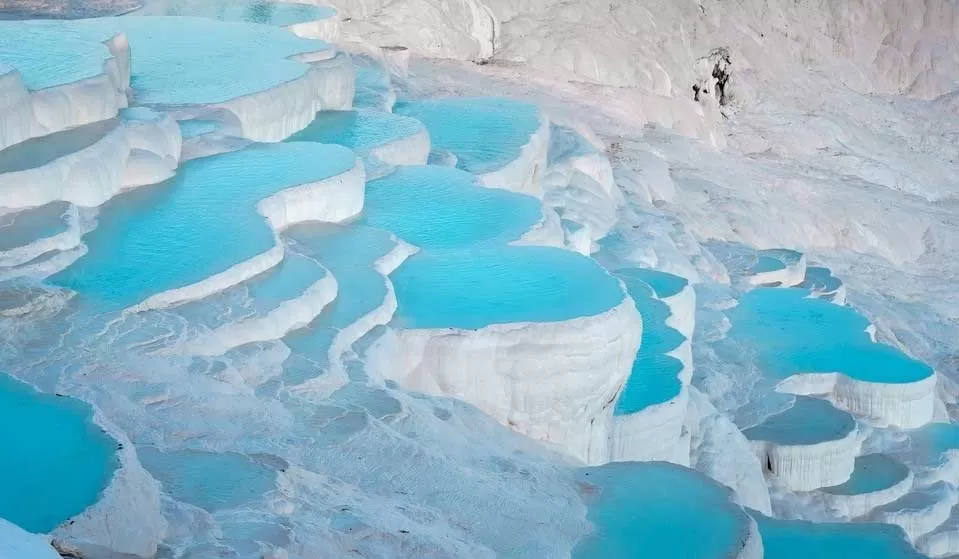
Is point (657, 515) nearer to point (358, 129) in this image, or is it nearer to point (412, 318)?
point (412, 318)

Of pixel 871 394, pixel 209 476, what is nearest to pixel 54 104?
pixel 209 476

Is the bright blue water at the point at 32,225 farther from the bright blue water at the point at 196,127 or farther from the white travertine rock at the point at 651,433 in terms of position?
the white travertine rock at the point at 651,433

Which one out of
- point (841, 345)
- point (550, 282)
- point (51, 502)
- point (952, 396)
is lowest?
point (952, 396)

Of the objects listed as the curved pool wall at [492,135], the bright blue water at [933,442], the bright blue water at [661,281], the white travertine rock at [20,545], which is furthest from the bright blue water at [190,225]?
the bright blue water at [933,442]

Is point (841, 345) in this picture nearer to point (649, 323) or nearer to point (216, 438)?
point (649, 323)

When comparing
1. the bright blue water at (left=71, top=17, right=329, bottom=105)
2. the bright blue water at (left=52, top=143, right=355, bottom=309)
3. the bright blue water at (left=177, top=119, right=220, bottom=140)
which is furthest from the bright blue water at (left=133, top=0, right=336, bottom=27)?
the bright blue water at (left=52, top=143, right=355, bottom=309)

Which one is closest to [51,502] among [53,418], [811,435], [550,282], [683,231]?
[53,418]
